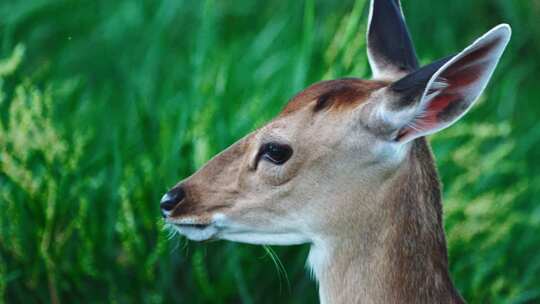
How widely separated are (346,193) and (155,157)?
1.27 metres

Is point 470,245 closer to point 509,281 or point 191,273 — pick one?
point 509,281

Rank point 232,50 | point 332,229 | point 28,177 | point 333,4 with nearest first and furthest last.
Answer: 1. point 332,229
2. point 28,177
3. point 232,50
4. point 333,4

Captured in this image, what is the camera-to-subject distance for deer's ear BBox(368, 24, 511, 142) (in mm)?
3229

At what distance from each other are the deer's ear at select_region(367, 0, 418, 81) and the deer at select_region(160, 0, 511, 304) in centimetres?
21

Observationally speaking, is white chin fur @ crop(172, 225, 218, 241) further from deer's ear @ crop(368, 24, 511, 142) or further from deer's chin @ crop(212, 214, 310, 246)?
deer's ear @ crop(368, 24, 511, 142)

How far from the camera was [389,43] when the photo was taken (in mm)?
3770

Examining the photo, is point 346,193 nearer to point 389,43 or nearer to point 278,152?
point 278,152

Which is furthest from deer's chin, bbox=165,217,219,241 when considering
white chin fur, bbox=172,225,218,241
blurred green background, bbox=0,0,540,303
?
blurred green background, bbox=0,0,540,303

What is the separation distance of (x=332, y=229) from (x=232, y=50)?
2.56 meters

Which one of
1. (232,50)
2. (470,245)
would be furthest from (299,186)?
(232,50)

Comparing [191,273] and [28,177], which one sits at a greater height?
[28,177]

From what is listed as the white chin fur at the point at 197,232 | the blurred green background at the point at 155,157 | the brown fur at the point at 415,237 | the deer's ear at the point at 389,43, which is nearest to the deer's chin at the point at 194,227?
the white chin fur at the point at 197,232

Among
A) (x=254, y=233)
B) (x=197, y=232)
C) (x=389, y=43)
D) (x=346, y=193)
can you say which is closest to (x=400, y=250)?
(x=346, y=193)

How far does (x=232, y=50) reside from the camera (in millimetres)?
5895
